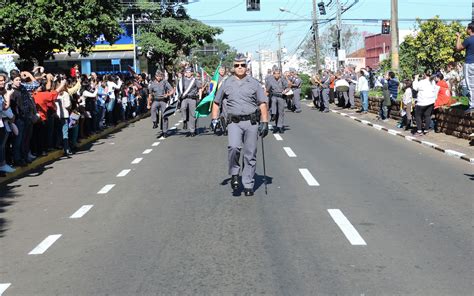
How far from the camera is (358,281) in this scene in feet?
16.9

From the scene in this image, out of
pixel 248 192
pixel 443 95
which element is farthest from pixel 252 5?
pixel 248 192

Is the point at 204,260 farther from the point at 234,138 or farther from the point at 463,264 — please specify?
the point at 234,138

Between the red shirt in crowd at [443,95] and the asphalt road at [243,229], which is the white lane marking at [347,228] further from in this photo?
the red shirt in crowd at [443,95]

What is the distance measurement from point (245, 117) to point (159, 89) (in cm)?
1083

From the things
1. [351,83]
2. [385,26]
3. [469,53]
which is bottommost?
[351,83]

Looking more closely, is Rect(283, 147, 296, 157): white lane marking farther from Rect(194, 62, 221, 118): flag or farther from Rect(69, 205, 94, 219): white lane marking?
Rect(69, 205, 94, 219): white lane marking

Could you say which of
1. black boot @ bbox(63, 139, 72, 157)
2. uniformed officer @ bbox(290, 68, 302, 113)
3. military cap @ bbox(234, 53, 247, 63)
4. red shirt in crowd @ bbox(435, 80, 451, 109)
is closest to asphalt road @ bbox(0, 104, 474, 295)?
military cap @ bbox(234, 53, 247, 63)

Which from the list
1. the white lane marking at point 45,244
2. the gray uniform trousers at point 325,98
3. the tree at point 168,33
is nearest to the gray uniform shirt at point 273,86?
the white lane marking at point 45,244

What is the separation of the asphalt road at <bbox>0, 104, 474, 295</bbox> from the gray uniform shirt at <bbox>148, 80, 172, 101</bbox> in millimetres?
6506

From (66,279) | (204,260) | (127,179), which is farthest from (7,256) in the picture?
(127,179)

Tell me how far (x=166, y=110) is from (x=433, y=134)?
24.7 ft

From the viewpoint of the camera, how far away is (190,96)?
61.9 ft

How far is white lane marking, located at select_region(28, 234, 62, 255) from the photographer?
6.46m

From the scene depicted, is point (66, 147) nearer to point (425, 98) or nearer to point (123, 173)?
point (123, 173)
